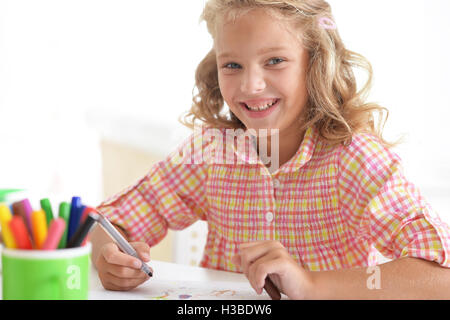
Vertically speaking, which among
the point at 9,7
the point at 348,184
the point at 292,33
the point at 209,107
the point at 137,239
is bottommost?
the point at 137,239

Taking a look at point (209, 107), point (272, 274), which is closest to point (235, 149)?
point (209, 107)

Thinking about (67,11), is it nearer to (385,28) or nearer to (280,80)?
(385,28)

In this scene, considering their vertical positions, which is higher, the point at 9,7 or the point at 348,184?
the point at 9,7

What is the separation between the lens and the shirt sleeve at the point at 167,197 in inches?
38.6

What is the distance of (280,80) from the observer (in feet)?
2.84

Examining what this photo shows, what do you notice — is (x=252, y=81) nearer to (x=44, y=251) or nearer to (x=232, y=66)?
(x=232, y=66)

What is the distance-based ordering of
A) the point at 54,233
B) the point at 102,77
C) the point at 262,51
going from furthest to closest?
the point at 102,77 → the point at 262,51 → the point at 54,233

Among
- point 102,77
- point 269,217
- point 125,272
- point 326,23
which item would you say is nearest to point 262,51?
point 326,23

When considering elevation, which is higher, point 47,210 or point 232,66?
point 232,66

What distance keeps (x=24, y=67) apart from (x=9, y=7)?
219 mm

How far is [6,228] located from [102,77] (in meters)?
1.54

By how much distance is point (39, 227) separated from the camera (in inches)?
19.5

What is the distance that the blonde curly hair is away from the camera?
875mm
